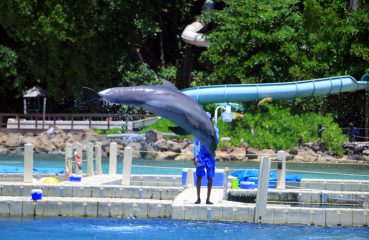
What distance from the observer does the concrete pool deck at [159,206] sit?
649 inches

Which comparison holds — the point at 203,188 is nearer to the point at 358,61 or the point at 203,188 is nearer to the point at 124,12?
the point at 358,61

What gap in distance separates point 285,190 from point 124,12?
25451 millimetres

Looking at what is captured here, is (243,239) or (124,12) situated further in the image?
(124,12)

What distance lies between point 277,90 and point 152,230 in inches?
855

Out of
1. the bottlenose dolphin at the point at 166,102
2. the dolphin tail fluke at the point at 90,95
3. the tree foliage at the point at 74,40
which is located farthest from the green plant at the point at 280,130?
the dolphin tail fluke at the point at 90,95

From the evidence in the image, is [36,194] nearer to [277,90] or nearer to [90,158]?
[90,158]

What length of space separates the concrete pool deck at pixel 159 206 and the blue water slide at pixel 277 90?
17.3 m

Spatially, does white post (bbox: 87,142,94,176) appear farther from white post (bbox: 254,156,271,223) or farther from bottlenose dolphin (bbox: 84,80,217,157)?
bottlenose dolphin (bbox: 84,80,217,157)

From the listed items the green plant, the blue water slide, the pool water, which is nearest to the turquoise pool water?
the green plant

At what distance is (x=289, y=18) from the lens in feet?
130

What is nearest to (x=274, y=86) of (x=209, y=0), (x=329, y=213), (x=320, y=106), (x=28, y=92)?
(x=320, y=106)

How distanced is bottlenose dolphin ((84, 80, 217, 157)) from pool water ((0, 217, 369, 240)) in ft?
8.55

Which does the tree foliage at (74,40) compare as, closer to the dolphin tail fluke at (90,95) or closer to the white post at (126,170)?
the white post at (126,170)

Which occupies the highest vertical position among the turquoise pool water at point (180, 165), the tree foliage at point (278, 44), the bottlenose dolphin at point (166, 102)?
the tree foliage at point (278, 44)
